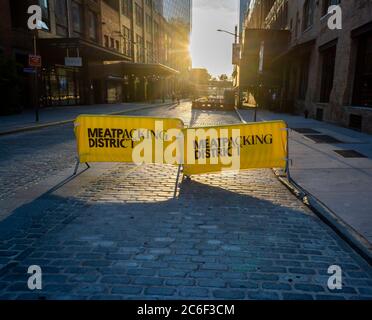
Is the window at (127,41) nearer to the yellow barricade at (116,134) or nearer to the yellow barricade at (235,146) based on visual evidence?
the yellow barricade at (116,134)

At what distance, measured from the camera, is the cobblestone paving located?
120 inches

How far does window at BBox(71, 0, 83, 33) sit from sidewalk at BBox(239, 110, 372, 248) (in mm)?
28716

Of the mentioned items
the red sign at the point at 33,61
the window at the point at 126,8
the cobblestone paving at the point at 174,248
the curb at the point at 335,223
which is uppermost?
the window at the point at 126,8

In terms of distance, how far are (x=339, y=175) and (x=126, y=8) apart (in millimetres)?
49467

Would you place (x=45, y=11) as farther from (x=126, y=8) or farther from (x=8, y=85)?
(x=126, y=8)

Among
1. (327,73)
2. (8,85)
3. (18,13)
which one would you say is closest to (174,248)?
(327,73)

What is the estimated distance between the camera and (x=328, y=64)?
19969mm

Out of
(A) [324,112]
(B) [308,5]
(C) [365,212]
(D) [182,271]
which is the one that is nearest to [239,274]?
(D) [182,271]

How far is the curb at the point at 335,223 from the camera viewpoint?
3780 mm

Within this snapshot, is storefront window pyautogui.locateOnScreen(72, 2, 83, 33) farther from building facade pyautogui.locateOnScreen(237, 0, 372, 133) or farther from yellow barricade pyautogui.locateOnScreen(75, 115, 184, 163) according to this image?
yellow barricade pyautogui.locateOnScreen(75, 115, 184, 163)

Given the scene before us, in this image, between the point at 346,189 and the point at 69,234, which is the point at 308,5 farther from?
the point at 69,234

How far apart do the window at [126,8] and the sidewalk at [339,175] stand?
141ft

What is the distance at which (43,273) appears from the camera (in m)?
3.29

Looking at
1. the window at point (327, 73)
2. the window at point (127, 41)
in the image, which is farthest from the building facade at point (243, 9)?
the window at point (327, 73)
